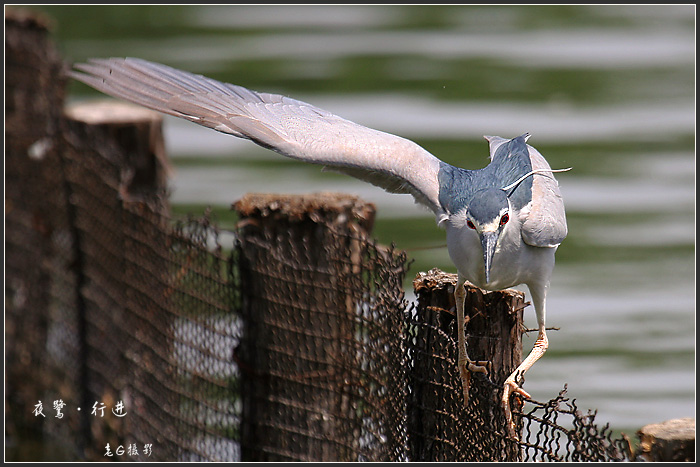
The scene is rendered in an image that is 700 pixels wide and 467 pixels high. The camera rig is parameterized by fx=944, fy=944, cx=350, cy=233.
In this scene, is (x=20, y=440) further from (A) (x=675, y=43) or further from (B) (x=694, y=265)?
(A) (x=675, y=43)

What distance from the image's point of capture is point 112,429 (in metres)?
5.14

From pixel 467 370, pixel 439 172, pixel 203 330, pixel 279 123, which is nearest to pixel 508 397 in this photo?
pixel 467 370

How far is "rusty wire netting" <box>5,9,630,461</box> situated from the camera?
3.40 m

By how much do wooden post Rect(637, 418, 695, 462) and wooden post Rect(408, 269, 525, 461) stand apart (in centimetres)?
46

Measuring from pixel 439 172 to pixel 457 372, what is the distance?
0.79 meters

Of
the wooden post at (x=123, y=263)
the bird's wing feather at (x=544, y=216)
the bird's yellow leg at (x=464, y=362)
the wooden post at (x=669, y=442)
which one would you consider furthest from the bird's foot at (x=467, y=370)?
the wooden post at (x=123, y=263)

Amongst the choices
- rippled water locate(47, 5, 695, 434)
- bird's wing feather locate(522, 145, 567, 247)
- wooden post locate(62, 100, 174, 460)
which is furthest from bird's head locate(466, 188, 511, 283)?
rippled water locate(47, 5, 695, 434)

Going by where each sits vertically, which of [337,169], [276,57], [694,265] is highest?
[276,57]

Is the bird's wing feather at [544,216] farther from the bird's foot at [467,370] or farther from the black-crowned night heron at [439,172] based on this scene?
the bird's foot at [467,370]

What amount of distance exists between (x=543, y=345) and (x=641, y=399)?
2.74m

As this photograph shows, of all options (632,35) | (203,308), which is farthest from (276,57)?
(203,308)

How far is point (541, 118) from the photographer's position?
941cm

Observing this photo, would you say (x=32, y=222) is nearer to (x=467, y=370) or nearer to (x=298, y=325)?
(x=298, y=325)

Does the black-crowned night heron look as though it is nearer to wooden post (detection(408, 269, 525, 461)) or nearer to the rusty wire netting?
wooden post (detection(408, 269, 525, 461))
